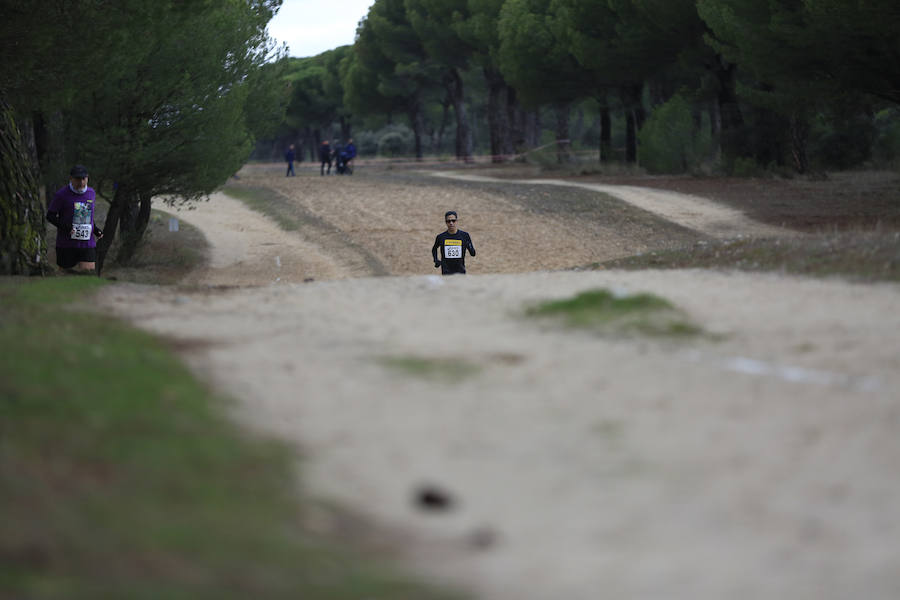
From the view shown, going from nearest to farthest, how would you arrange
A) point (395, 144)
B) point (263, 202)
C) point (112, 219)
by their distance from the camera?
point (112, 219)
point (263, 202)
point (395, 144)

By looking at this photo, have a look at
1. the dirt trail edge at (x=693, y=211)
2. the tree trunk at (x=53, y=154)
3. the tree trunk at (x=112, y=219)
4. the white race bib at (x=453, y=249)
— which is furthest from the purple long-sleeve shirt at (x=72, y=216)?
the dirt trail edge at (x=693, y=211)

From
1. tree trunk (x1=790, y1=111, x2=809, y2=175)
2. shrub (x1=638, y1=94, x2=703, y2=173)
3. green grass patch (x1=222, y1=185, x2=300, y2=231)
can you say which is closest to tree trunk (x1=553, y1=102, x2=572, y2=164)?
shrub (x1=638, y1=94, x2=703, y2=173)

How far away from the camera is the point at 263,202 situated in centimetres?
4122

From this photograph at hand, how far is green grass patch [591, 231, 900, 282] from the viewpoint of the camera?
11.8 m

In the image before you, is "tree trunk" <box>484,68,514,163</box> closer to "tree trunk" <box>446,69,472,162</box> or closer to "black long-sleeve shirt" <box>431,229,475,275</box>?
"tree trunk" <box>446,69,472,162</box>

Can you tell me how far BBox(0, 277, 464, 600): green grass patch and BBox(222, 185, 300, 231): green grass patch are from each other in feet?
91.8

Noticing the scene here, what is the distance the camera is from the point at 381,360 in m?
7.82

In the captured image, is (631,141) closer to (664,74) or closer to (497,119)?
(664,74)

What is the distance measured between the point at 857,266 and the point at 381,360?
649 cm

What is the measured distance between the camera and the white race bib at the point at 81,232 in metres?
14.9

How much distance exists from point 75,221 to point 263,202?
26516 mm

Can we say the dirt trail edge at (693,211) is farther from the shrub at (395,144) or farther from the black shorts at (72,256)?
the shrub at (395,144)

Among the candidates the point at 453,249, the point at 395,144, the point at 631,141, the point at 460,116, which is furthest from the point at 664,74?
the point at 395,144

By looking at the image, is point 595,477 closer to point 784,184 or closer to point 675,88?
point 784,184
